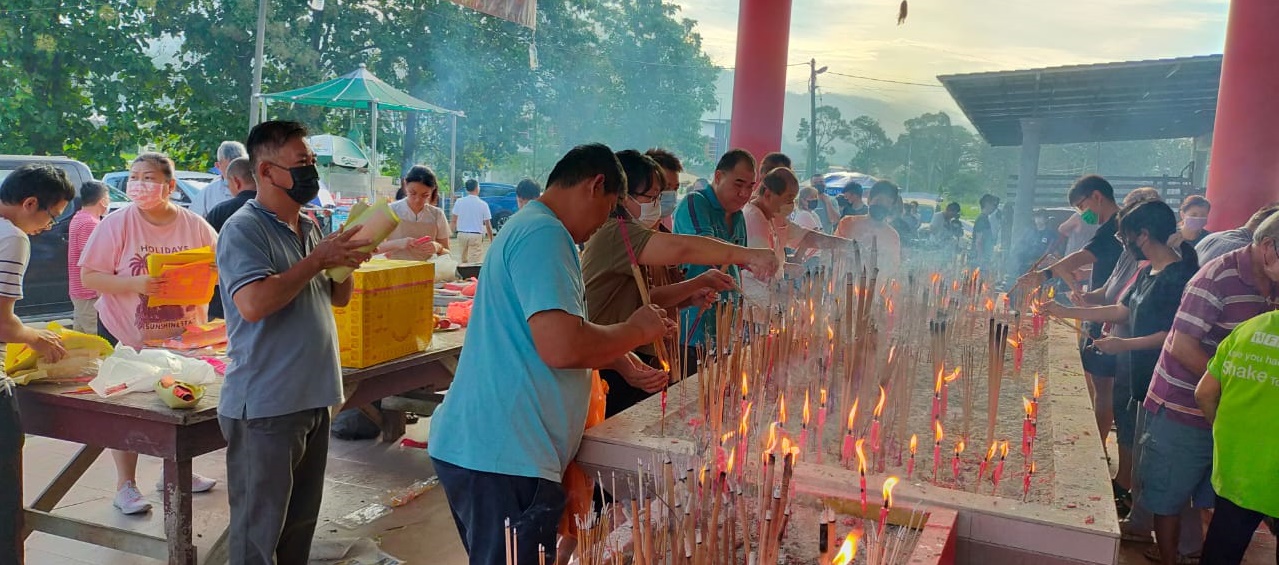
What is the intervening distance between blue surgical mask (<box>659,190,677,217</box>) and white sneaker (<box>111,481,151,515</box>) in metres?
→ 2.66

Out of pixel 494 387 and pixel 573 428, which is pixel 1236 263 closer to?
pixel 573 428

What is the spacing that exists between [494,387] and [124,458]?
8.73 ft

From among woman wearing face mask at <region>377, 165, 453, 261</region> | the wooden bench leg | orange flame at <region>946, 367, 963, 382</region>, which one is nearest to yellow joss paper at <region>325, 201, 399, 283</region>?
the wooden bench leg

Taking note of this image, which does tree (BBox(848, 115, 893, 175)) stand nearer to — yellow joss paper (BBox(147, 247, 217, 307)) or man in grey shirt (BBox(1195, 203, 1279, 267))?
man in grey shirt (BBox(1195, 203, 1279, 267))

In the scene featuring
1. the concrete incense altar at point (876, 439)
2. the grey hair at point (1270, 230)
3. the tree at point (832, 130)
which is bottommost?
the concrete incense altar at point (876, 439)

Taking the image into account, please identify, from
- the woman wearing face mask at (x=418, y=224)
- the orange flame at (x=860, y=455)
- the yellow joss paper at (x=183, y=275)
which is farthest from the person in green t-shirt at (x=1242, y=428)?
the woman wearing face mask at (x=418, y=224)

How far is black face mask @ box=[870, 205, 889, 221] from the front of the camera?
590 centimetres

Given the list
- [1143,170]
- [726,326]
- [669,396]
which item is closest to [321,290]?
[669,396]

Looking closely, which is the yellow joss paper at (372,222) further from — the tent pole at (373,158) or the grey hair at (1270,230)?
the tent pole at (373,158)

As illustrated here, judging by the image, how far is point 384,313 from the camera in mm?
3223

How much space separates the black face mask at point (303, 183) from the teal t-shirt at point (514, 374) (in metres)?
0.83

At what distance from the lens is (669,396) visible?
8.76 feet

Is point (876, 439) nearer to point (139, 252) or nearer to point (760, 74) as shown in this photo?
point (139, 252)

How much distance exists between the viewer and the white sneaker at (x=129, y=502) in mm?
3611
